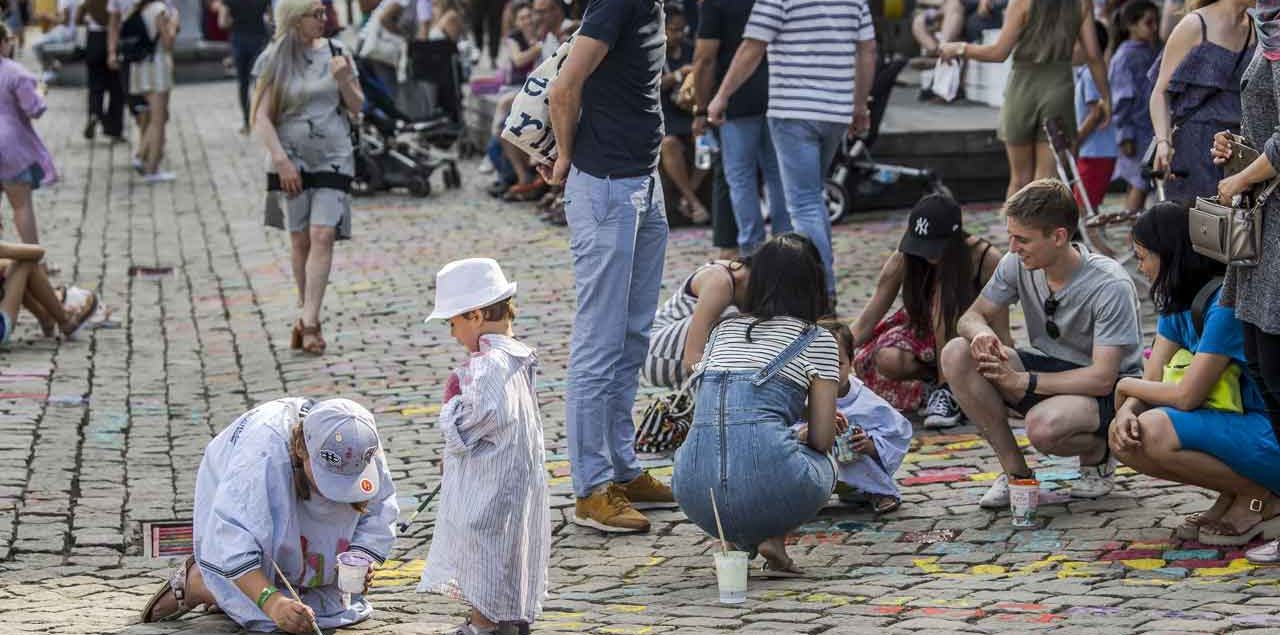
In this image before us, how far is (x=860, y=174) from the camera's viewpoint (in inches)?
508

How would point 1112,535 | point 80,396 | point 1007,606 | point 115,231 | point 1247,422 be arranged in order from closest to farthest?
point 1007,606 < point 1247,422 < point 1112,535 < point 80,396 < point 115,231

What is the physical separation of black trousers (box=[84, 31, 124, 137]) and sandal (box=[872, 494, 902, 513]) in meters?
13.2

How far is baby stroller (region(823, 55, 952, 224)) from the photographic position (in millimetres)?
12695

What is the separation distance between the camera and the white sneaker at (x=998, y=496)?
20.9ft

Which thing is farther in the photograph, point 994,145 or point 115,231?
point 115,231

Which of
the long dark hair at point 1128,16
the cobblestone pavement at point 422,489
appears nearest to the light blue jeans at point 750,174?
the cobblestone pavement at point 422,489

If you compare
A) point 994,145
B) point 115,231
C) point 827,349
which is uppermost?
point 827,349

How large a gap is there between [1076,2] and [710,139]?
263 centimetres

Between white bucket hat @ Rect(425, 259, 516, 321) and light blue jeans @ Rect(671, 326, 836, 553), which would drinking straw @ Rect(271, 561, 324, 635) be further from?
light blue jeans @ Rect(671, 326, 836, 553)

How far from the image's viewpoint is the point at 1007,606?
520cm

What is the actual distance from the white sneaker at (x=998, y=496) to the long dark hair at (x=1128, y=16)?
15.7 feet

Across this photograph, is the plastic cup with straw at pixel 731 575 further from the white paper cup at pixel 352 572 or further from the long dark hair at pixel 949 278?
the long dark hair at pixel 949 278

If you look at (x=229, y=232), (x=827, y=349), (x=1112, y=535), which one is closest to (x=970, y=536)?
(x=1112, y=535)

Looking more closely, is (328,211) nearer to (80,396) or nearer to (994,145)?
(80,396)
